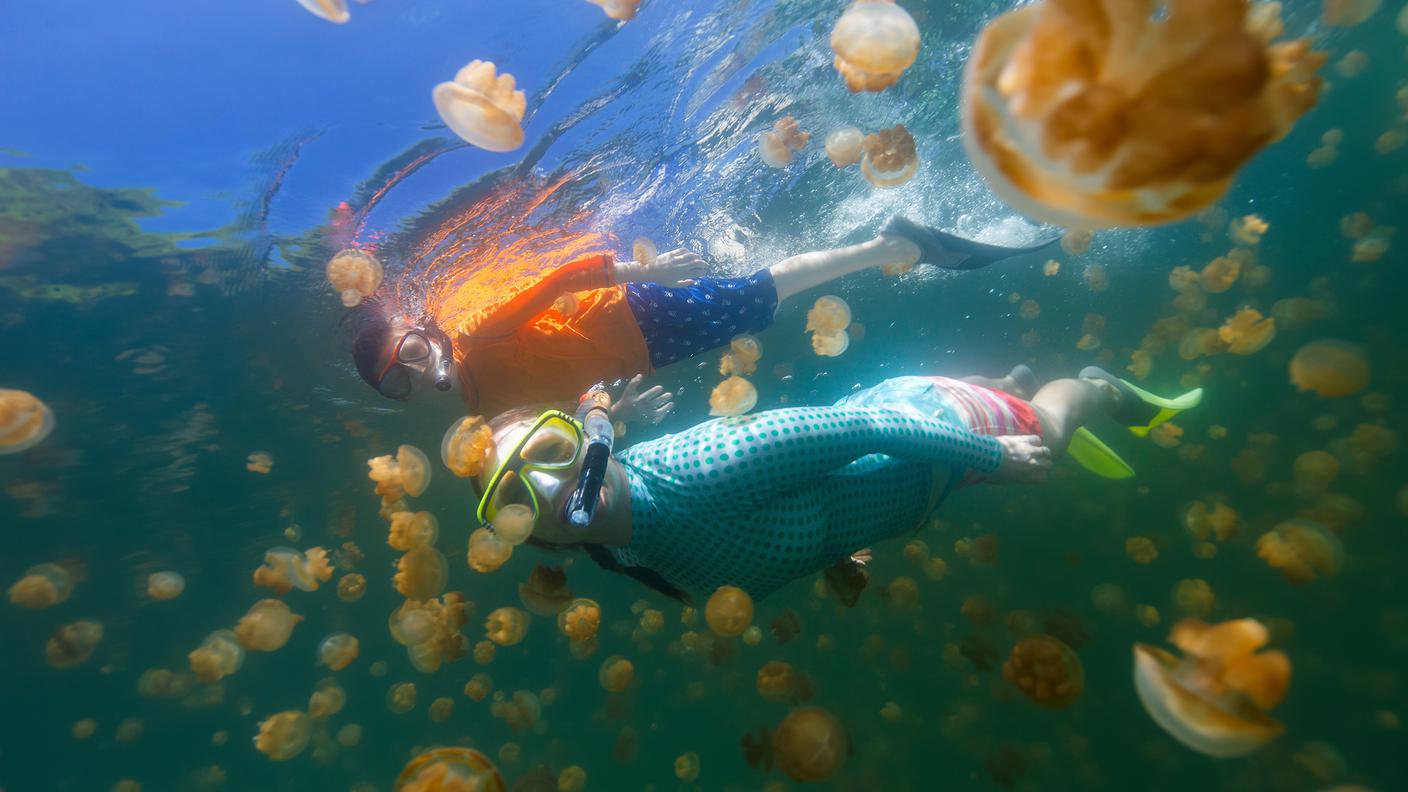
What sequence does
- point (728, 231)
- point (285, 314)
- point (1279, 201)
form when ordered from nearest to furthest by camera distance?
point (285, 314)
point (728, 231)
point (1279, 201)

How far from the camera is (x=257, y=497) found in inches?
517

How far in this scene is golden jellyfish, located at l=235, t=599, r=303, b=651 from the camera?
18.5ft

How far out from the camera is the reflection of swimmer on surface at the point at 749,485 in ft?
7.97

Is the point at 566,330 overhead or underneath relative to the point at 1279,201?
overhead

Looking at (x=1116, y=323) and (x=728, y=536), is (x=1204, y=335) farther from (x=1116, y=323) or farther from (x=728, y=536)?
(x=1116, y=323)

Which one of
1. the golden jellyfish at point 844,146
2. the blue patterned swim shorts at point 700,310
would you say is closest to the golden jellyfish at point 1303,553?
the blue patterned swim shorts at point 700,310

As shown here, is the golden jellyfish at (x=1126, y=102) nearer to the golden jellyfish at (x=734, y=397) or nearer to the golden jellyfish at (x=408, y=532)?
the golden jellyfish at (x=734, y=397)

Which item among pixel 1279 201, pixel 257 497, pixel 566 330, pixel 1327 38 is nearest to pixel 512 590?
pixel 257 497

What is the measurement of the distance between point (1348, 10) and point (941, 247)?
165 inches

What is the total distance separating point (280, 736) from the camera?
228 inches

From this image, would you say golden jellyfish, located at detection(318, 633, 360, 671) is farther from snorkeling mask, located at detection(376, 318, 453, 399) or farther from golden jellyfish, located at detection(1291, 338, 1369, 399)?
golden jellyfish, located at detection(1291, 338, 1369, 399)

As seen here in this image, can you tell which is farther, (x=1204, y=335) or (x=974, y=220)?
(x=974, y=220)

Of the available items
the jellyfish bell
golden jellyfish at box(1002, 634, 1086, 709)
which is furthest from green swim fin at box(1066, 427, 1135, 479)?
the jellyfish bell

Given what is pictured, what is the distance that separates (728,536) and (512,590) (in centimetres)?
2041
